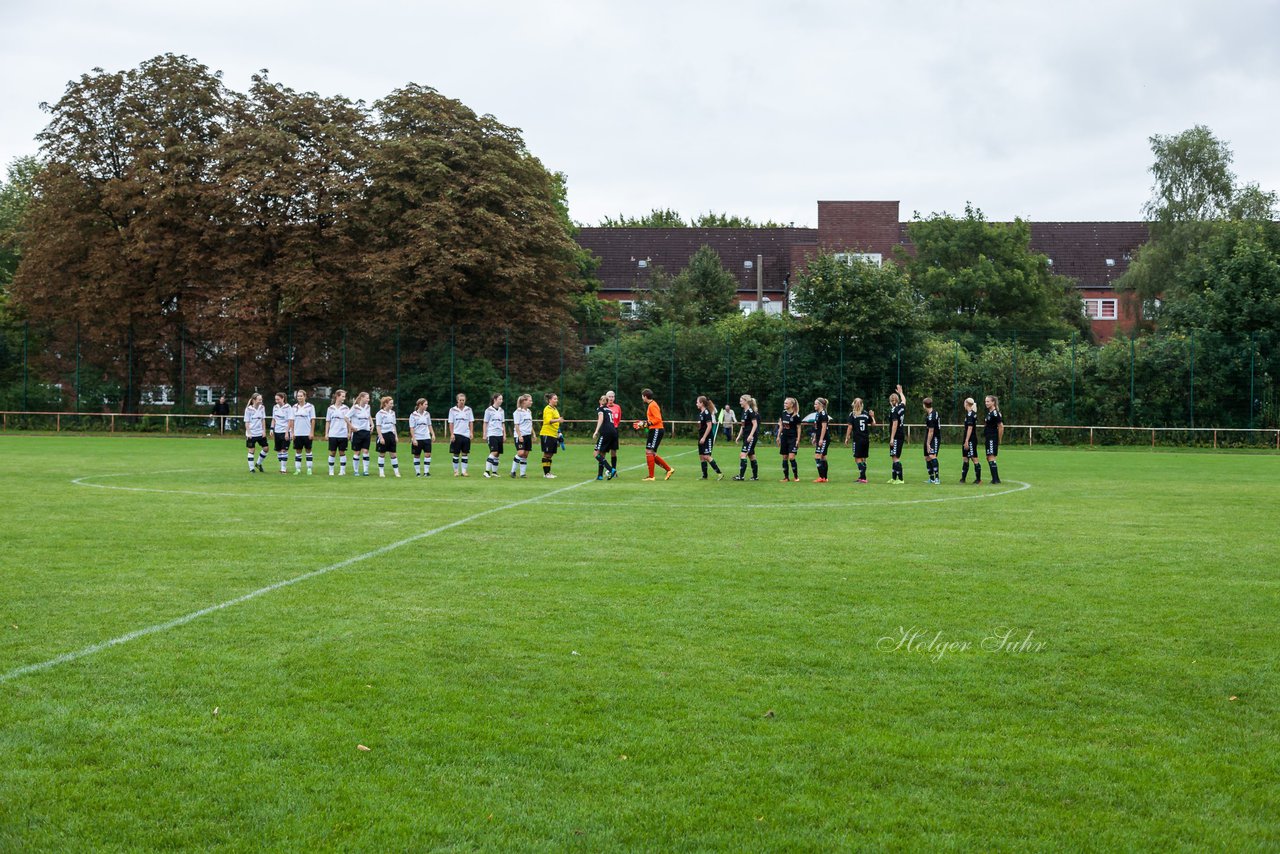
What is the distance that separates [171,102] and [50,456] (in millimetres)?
22975

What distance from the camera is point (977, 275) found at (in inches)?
2251

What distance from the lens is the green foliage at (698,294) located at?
190ft

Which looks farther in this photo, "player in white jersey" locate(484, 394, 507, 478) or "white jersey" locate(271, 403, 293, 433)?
"white jersey" locate(271, 403, 293, 433)

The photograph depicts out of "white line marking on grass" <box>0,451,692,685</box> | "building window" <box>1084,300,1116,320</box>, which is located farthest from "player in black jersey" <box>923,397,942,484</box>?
"building window" <box>1084,300,1116,320</box>

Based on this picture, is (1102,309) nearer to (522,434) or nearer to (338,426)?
(522,434)

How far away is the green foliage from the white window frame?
28670 mm

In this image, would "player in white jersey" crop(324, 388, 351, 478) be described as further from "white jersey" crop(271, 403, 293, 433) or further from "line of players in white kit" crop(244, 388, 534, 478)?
"white jersey" crop(271, 403, 293, 433)

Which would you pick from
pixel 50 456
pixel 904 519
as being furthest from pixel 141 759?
pixel 50 456

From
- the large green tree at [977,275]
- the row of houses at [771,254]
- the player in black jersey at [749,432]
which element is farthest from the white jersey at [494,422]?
the row of houses at [771,254]

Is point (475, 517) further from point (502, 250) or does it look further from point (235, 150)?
point (235, 150)

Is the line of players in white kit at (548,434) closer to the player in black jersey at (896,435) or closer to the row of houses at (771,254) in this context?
the player in black jersey at (896,435)

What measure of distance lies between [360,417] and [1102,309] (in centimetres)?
6528

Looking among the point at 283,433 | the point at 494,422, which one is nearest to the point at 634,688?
the point at 494,422

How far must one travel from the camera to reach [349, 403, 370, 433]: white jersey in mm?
23828
